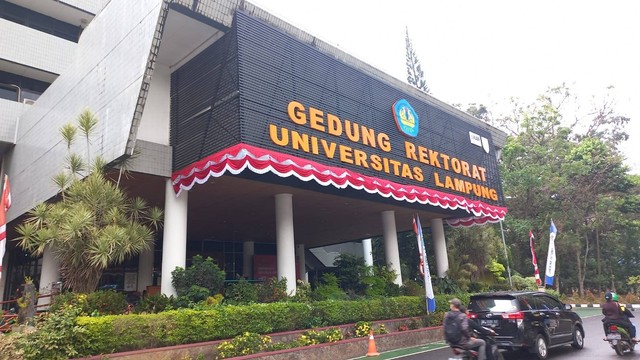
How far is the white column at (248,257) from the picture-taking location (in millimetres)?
27812

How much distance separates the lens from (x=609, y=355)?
11.2 meters

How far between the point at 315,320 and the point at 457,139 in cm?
1300

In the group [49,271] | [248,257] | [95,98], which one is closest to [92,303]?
[95,98]

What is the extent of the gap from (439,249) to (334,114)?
11284mm

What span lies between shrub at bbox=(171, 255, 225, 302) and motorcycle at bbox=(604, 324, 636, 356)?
408 inches

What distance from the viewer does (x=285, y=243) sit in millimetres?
15602

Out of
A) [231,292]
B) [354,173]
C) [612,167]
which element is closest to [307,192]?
[354,173]

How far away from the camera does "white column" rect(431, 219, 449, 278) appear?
921 inches

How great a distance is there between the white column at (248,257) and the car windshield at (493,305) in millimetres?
18264

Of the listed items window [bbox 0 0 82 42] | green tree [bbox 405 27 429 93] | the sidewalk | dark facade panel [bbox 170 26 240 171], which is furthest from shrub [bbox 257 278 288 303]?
green tree [bbox 405 27 429 93]

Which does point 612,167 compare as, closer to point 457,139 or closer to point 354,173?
point 457,139

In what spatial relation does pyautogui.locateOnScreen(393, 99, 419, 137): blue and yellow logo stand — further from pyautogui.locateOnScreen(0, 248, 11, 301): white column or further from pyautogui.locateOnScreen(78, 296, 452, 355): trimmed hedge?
pyautogui.locateOnScreen(0, 248, 11, 301): white column

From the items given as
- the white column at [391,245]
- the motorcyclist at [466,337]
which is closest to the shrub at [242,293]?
the motorcyclist at [466,337]

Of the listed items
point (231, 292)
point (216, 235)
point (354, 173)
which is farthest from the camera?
point (216, 235)
